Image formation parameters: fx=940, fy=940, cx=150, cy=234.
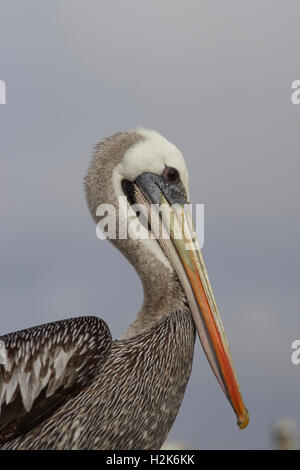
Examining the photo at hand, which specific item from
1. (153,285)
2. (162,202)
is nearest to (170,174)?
(162,202)

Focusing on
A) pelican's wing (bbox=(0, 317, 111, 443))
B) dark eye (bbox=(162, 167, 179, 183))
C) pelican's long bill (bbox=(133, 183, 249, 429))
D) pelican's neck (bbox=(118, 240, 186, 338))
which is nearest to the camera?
pelican's wing (bbox=(0, 317, 111, 443))

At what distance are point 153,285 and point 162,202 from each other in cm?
78

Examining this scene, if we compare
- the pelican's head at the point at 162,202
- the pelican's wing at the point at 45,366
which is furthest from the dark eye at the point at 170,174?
the pelican's wing at the point at 45,366

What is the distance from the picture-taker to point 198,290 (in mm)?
8445

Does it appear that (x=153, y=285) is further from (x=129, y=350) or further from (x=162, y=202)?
(x=162, y=202)

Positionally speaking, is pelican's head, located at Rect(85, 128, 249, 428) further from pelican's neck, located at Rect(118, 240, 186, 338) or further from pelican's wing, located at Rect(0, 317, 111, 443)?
pelican's wing, located at Rect(0, 317, 111, 443)

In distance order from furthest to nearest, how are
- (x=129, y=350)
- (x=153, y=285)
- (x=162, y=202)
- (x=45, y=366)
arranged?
(x=162, y=202) < (x=153, y=285) < (x=129, y=350) < (x=45, y=366)

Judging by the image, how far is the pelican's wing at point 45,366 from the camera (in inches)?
308

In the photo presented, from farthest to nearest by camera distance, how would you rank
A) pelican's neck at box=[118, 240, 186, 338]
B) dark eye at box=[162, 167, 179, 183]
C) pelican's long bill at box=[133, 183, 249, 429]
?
dark eye at box=[162, 167, 179, 183]
pelican's neck at box=[118, 240, 186, 338]
pelican's long bill at box=[133, 183, 249, 429]

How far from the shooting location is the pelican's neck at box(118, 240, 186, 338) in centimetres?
840

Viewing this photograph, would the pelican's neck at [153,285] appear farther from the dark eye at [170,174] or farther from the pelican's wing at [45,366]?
the dark eye at [170,174]

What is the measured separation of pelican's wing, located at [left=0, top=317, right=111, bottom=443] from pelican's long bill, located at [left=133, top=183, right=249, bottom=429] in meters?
0.86

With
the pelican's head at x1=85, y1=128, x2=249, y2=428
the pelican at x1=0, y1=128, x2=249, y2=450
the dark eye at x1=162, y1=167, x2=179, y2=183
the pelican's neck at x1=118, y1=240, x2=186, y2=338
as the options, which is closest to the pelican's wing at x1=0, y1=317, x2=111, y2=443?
the pelican at x1=0, y1=128, x2=249, y2=450
